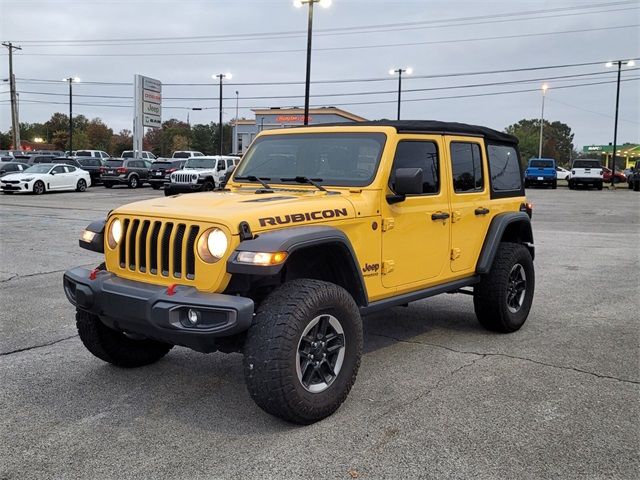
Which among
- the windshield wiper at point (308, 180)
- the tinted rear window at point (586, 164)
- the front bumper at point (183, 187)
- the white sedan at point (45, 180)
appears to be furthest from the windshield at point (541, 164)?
the windshield wiper at point (308, 180)

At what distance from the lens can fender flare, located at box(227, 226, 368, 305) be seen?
3397 millimetres

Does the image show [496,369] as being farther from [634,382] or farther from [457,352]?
[634,382]

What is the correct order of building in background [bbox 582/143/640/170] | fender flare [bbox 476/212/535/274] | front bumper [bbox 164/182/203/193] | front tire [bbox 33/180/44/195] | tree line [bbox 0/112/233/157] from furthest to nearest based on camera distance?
tree line [bbox 0/112/233/157], building in background [bbox 582/143/640/170], front tire [bbox 33/180/44/195], front bumper [bbox 164/182/203/193], fender flare [bbox 476/212/535/274]

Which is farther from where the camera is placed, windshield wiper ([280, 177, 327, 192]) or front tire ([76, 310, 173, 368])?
windshield wiper ([280, 177, 327, 192])

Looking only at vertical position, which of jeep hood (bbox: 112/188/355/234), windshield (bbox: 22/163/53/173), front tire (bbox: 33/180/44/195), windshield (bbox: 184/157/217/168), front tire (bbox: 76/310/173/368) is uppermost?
windshield (bbox: 184/157/217/168)

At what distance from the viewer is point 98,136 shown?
10406 centimetres

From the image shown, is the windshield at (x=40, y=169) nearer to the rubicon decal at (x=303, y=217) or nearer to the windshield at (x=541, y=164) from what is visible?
the rubicon decal at (x=303, y=217)

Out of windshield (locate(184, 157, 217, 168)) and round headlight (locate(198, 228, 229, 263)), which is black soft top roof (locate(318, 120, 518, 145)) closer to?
round headlight (locate(198, 228, 229, 263))

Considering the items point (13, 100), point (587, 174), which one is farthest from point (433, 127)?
point (13, 100)

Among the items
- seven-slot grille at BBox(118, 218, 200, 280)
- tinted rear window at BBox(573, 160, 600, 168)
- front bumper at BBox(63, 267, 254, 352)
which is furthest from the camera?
tinted rear window at BBox(573, 160, 600, 168)

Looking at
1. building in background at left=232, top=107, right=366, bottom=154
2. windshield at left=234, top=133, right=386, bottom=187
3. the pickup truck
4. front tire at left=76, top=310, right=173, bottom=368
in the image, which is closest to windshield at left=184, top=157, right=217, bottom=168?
windshield at left=234, top=133, right=386, bottom=187

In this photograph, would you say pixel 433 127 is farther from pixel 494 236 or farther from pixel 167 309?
pixel 167 309

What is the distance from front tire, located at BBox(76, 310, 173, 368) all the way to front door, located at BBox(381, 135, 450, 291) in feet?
6.38

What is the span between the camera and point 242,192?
15.7 ft
